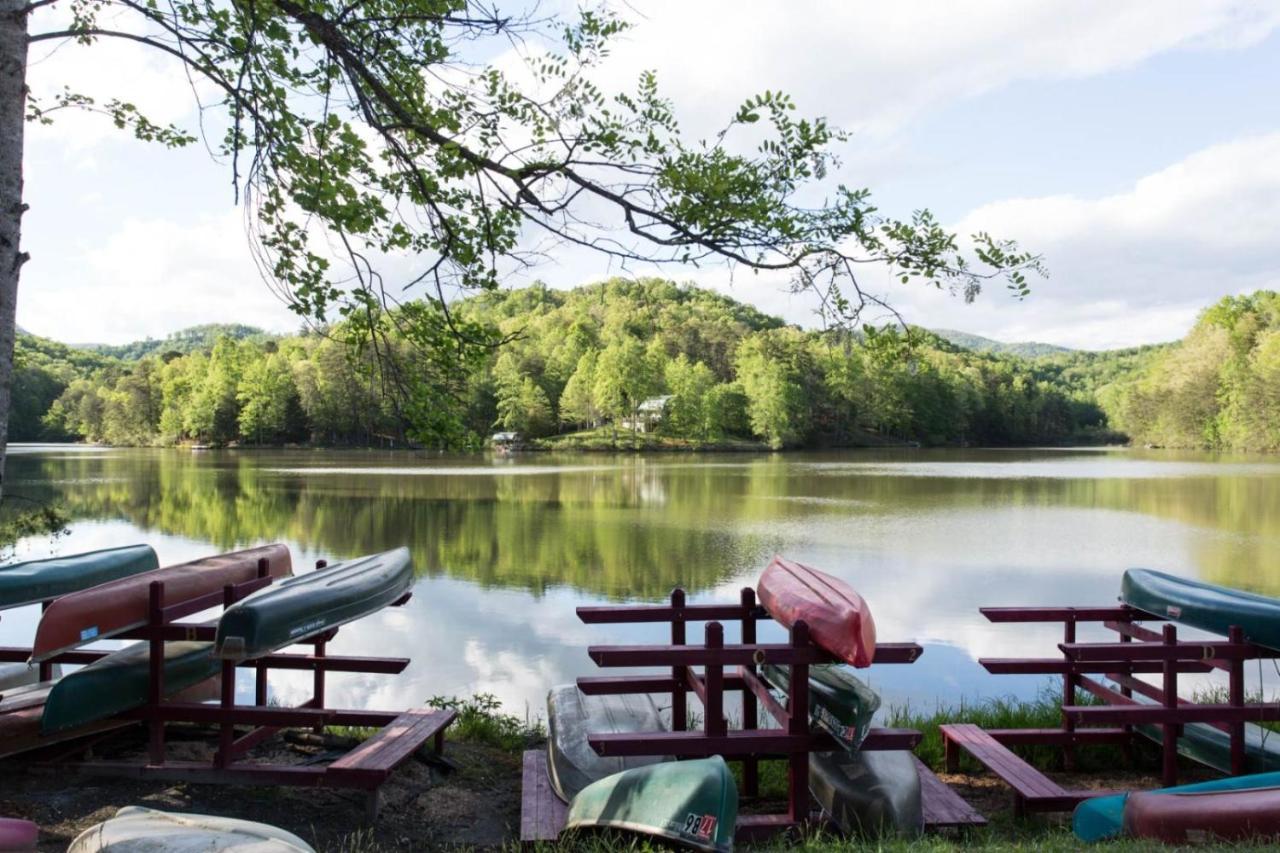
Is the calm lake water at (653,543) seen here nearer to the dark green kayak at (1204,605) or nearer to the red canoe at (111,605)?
the dark green kayak at (1204,605)

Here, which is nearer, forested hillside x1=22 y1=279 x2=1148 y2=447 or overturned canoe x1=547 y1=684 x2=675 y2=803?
overturned canoe x1=547 y1=684 x2=675 y2=803

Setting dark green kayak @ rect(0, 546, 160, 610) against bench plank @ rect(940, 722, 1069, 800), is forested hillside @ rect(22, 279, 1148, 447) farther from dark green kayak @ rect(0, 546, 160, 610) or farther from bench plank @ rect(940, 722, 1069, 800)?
dark green kayak @ rect(0, 546, 160, 610)

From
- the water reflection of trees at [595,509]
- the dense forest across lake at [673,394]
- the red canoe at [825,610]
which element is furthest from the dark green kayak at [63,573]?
the dense forest across lake at [673,394]

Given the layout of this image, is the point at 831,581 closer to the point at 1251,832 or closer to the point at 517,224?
the point at 1251,832

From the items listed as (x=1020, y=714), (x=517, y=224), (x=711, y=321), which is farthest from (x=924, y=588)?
(x=711, y=321)

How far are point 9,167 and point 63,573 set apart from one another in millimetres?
3136

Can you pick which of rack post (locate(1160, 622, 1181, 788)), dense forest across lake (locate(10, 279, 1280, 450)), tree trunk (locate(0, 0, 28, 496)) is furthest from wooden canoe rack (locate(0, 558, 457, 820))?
dense forest across lake (locate(10, 279, 1280, 450))

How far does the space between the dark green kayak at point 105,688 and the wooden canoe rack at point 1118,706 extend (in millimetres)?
4645

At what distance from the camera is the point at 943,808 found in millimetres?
4891

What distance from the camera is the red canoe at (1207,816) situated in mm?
3934

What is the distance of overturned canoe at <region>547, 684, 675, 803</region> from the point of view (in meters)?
5.00

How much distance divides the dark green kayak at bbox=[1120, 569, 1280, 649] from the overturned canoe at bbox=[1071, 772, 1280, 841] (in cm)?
112

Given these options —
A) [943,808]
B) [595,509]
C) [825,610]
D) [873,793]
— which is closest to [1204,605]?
[943,808]

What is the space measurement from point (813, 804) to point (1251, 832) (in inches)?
80.2
